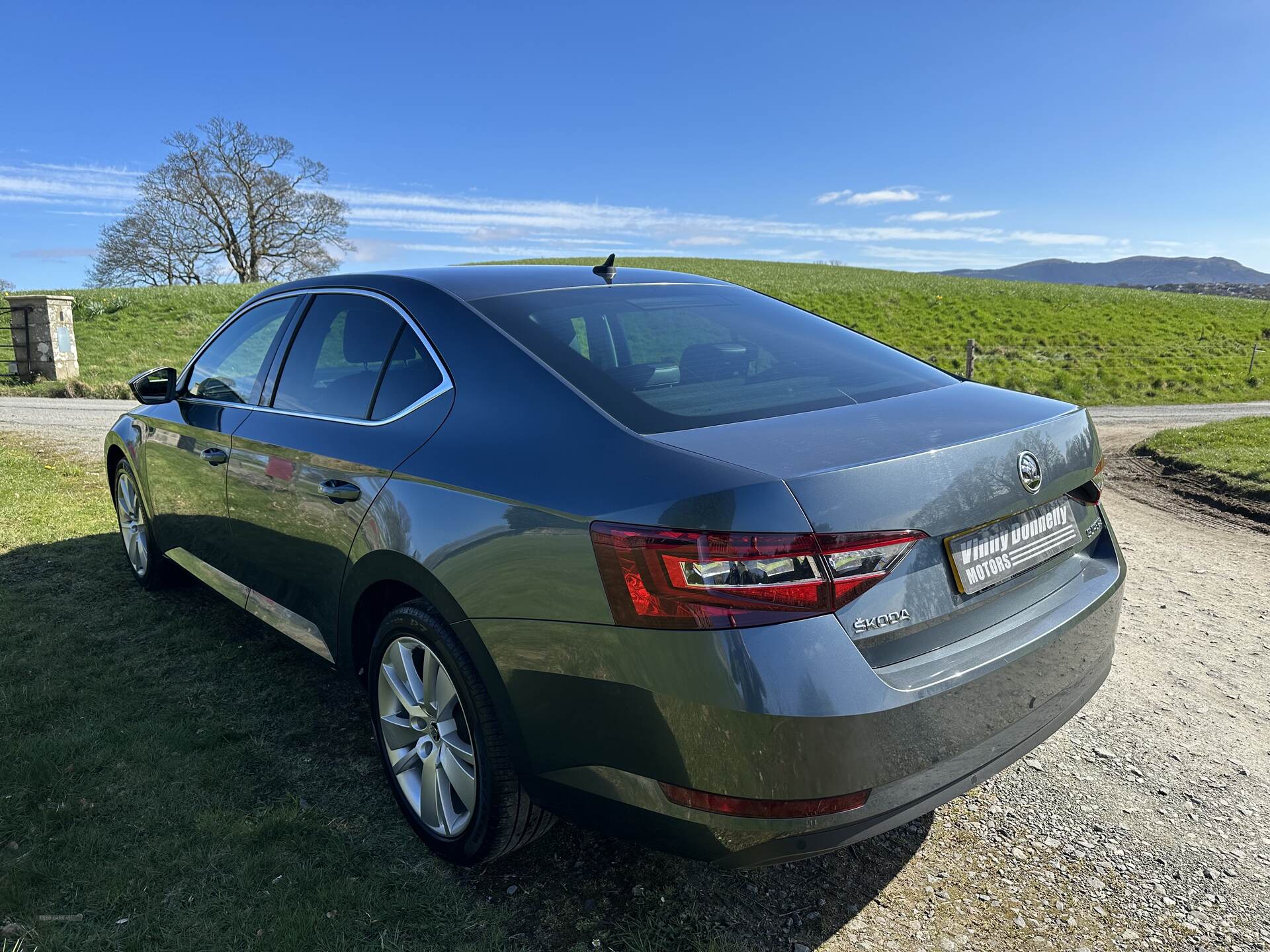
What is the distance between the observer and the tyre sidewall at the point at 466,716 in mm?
2301

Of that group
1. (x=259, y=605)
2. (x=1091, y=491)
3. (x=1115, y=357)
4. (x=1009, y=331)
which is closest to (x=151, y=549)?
(x=259, y=605)

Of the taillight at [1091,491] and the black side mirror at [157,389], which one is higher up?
the black side mirror at [157,389]

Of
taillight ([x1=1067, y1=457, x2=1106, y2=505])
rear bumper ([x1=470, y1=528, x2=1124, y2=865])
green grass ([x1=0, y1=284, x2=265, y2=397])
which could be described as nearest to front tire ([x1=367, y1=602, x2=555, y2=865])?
rear bumper ([x1=470, y1=528, x2=1124, y2=865])

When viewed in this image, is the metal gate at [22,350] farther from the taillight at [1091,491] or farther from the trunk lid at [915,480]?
the taillight at [1091,491]

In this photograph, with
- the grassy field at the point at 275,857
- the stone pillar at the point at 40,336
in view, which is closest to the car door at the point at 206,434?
the grassy field at the point at 275,857

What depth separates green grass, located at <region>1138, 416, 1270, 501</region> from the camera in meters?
7.55

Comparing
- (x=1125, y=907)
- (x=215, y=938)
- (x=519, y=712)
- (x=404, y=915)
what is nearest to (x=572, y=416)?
(x=519, y=712)

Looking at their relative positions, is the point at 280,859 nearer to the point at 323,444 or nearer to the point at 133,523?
the point at 323,444

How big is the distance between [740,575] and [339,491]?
1483mm

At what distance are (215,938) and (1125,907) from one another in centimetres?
239

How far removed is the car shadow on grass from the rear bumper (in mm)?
453

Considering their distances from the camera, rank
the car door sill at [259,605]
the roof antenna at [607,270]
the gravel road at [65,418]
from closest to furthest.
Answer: the car door sill at [259,605] < the roof antenna at [607,270] < the gravel road at [65,418]

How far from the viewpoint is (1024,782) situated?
2.96 meters

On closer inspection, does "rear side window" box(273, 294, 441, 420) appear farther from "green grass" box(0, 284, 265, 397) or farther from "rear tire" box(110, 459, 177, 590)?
"green grass" box(0, 284, 265, 397)
